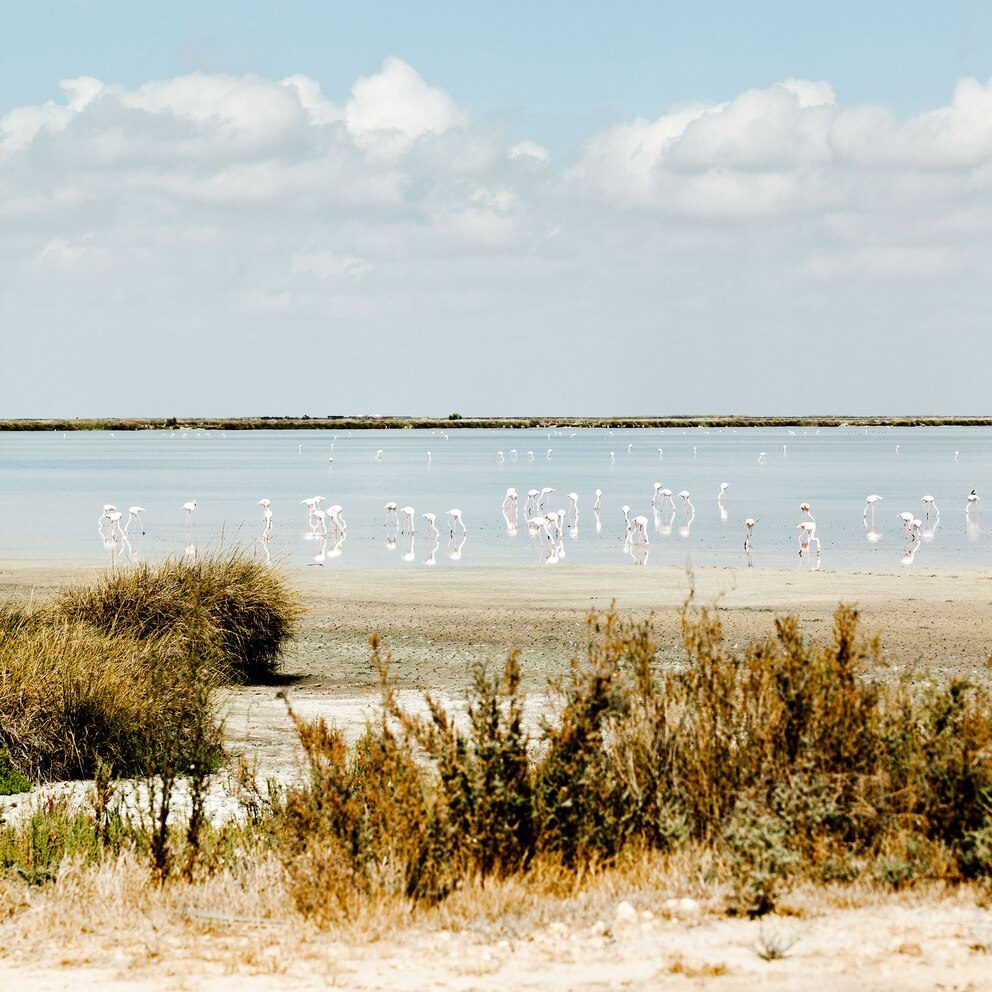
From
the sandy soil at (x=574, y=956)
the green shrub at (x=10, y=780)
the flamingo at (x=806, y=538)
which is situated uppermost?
the flamingo at (x=806, y=538)

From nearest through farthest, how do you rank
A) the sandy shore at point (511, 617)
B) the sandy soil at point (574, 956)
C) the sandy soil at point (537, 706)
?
the sandy soil at point (574, 956)
the sandy soil at point (537, 706)
the sandy shore at point (511, 617)

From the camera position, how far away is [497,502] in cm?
5359

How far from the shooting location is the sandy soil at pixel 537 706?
17.2 ft

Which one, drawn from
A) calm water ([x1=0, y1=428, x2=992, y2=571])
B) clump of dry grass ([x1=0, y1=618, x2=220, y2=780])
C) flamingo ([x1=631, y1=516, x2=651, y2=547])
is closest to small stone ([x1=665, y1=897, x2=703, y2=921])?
clump of dry grass ([x1=0, y1=618, x2=220, y2=780])

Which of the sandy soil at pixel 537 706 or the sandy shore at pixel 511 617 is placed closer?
the sandy soil at pixel 537 706

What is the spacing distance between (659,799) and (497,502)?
4684 centimetres

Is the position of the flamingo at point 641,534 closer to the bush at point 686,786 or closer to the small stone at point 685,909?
the bush at point 686,786

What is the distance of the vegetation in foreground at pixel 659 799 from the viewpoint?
6.14 m

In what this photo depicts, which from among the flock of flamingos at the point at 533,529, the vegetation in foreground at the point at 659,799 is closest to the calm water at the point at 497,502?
the flock of flamingos at the point at 533,529

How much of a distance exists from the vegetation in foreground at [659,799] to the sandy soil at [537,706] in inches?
14.1

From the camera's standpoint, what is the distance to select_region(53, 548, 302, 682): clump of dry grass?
541 inches

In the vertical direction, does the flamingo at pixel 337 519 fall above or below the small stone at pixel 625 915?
above

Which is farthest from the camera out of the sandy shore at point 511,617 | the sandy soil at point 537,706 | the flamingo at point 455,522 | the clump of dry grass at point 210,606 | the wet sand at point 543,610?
the flamingo at point 455,522

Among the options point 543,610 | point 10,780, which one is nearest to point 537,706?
point 10,780
